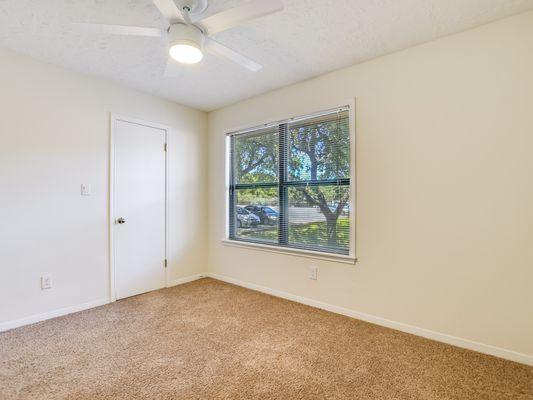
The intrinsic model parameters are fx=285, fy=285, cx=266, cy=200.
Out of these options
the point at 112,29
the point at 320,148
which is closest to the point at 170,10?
the point at 112,29

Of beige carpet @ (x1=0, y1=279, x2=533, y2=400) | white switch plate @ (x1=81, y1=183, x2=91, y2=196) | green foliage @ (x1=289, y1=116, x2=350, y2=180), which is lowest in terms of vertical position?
beige carpet @ (x1=0, y1=279, x2=533, y2=400)

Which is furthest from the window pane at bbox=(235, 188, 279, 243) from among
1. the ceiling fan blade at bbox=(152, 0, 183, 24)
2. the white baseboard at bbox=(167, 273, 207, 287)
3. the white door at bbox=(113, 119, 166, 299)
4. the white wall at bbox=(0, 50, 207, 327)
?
the ceiling fan blade at bbox=(152, 0, 183, 24)

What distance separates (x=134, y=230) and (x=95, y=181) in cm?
68

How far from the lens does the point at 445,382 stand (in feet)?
5.69

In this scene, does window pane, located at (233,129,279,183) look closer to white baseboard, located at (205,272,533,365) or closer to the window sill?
the window sill

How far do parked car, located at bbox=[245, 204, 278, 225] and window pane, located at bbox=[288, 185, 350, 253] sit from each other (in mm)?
224

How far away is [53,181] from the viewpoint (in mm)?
2643

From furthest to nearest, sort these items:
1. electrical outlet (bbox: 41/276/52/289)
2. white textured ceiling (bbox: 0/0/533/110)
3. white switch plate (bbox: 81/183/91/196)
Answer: white switch plate (bbox: 81/183/91/196) < electrical outlet (bbox: 41/276/52/289) < white textured ceiling (bbox: 0/0/533/110)

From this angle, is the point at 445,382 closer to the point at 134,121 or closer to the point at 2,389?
the point at 2,389

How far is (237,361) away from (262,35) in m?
2.39

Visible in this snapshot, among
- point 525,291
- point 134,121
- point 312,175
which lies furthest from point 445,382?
point 134,121

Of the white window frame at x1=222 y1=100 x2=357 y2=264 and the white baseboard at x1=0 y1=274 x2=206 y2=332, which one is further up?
the white window frame at x1=222 y1=100 x2=357 y2=264

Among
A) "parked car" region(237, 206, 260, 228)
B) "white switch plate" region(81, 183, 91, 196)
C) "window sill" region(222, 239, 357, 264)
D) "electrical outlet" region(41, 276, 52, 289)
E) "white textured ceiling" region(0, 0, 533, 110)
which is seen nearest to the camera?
"white textured ceiling" region(0, 0, 533, 110)

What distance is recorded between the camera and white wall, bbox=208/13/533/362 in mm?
1941
